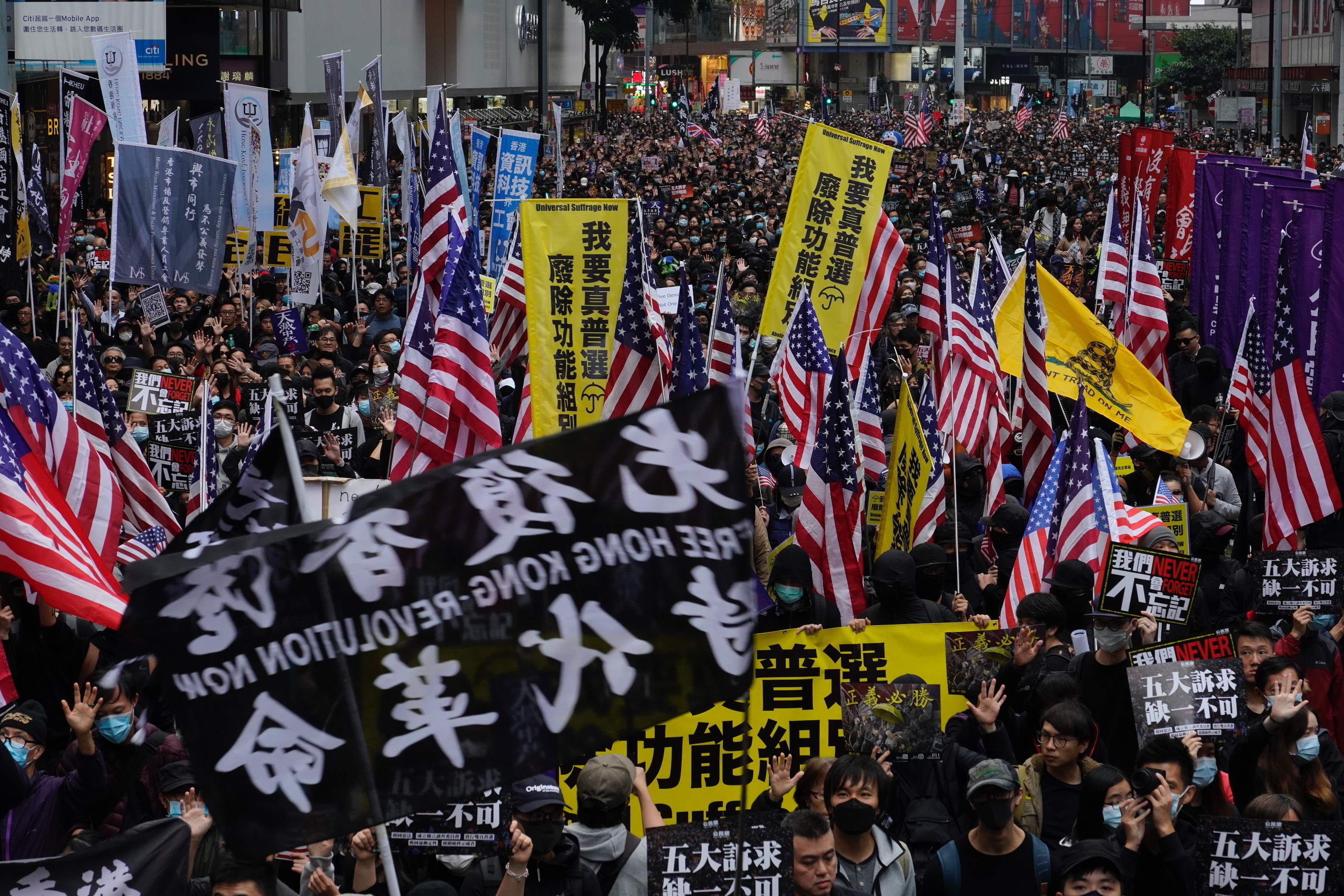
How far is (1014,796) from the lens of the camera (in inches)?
197

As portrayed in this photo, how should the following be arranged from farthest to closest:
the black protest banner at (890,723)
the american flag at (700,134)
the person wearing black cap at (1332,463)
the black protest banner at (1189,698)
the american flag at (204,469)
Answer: the american flag at (700,134) < the person wearing black cap at (1332,463) < the american flag at (204,469) < the black protest banner at (890,723) < the black protest banner at (1189,698)

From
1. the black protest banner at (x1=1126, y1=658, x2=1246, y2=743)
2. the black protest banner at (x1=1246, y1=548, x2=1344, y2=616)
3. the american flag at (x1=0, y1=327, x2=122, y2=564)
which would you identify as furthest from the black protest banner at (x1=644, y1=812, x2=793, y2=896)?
the american flag at (x1=0, y1=327, x2=122, y2=564)

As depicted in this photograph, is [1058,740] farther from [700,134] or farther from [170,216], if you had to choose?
[700,134]

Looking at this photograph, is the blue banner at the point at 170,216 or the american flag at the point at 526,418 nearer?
the american flag at the point at 526,418

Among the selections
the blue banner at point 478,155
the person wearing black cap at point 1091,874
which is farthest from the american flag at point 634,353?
the blue banner at point 478,155

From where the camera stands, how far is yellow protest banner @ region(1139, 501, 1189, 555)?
8250 millimetres

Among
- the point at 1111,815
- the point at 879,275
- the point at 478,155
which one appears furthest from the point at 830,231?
the point at 478,155

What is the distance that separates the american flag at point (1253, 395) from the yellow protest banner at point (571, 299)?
3732 mm

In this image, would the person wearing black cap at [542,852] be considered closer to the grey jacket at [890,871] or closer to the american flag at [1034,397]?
the grey jacket at [890,871]

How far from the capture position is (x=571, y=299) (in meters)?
9.88

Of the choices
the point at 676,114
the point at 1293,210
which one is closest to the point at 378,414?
the point at 1293,210

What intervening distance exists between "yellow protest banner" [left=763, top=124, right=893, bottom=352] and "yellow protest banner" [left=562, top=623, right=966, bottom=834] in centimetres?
559

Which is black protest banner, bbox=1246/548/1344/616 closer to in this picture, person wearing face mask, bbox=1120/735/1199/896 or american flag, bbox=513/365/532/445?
person wearing face mask, bbox=1120/735/1199/896

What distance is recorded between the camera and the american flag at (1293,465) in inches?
352
